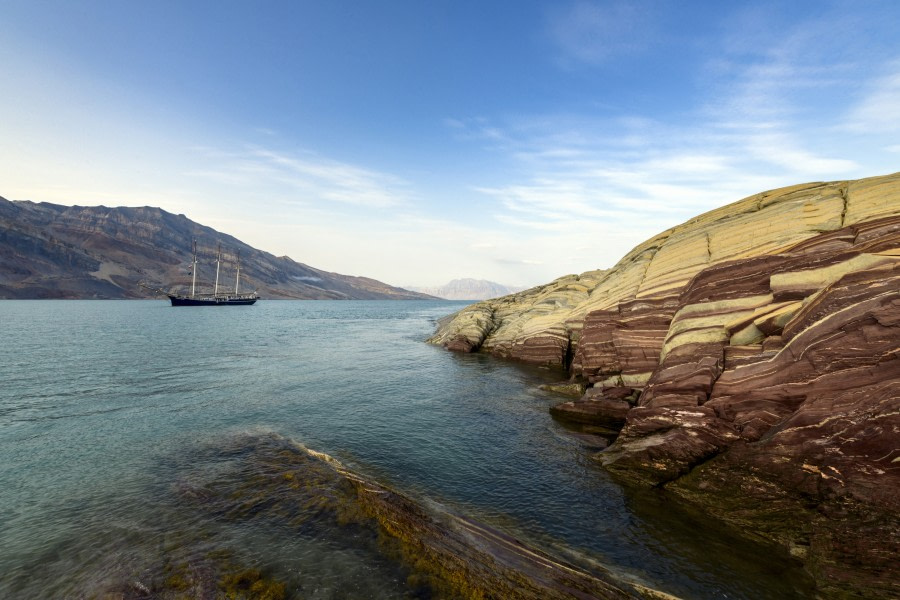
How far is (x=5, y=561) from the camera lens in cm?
1170

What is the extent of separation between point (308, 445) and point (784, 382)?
23441 millimetres

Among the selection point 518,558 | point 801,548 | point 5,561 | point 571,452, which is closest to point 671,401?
point 571,452

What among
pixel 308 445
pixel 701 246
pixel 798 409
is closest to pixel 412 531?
pixel 308 445

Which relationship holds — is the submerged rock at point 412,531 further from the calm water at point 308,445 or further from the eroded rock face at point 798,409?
the eroded rock face at point 798,409

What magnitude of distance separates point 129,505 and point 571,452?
808 inches

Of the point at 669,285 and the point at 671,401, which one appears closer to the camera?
the point at 671,401

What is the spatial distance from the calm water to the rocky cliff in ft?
7.04

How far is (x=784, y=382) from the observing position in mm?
15898

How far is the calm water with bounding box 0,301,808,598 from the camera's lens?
37.9 feet

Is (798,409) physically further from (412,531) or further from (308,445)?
(308,445)

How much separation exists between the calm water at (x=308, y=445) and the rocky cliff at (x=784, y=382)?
2.14 m

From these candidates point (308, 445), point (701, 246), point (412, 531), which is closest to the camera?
point (412, 531)

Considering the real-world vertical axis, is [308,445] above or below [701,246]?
below

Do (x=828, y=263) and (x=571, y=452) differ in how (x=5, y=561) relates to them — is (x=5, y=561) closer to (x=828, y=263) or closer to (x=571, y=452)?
(x=571, y=452)
